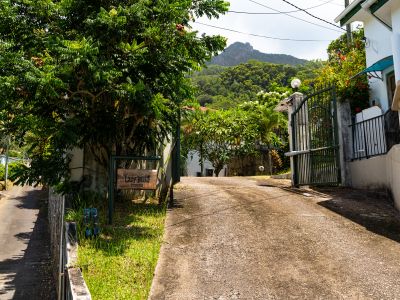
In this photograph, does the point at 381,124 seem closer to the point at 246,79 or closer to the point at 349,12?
the point at 349,12

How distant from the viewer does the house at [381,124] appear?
9344 mm

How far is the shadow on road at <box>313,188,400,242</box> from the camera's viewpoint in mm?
8086

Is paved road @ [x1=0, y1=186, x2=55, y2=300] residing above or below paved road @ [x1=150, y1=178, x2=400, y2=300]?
Result: below

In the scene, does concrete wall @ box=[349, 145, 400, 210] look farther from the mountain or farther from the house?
the mountain

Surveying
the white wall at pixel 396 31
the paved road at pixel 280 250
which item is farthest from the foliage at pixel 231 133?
the paved road at pixel 280 250

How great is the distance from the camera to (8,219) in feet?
68.4

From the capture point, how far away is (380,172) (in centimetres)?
1055

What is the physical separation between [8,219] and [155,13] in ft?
54.8

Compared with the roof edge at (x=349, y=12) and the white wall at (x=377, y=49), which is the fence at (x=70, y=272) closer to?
the white wall at (x=377, y=49)

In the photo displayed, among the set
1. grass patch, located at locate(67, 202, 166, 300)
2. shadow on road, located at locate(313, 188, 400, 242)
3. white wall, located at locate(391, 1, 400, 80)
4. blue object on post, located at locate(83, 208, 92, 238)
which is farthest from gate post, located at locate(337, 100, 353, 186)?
blue object on post, located at locate(83, 208, 92, 238)

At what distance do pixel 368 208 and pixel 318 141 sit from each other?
3.06 metres

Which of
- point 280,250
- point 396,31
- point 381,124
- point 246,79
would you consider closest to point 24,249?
point 280,250

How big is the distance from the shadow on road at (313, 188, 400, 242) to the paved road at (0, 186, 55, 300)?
22.3ft

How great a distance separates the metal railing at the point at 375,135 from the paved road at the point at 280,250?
1.42 m
